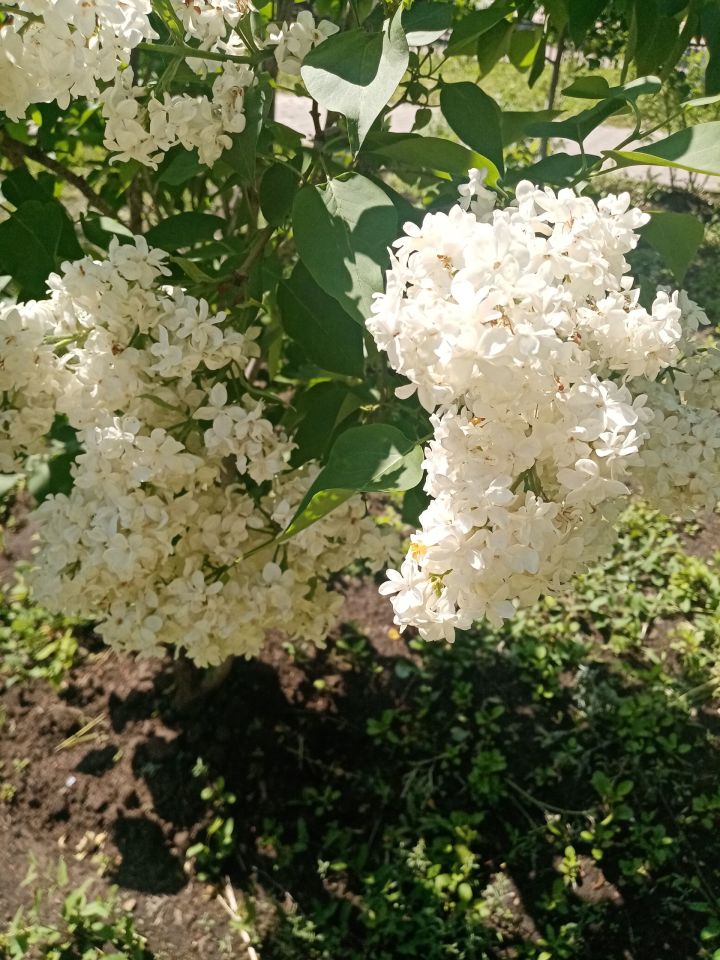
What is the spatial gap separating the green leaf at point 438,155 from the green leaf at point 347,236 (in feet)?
0.21

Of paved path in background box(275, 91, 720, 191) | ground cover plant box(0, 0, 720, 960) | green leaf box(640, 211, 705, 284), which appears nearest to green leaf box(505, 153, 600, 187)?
ground cover plant box(0, 0, 720, 960)

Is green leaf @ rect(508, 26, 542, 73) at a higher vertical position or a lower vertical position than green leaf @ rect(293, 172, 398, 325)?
higher

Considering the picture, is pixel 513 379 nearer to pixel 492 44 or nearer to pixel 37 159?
pixel 492 44

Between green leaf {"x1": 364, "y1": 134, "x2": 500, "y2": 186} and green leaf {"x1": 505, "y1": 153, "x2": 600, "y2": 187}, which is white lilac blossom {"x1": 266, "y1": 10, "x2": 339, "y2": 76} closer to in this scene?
green leaf {"x1": 364, "y1": 134, "x2": 500, "y2": 186}

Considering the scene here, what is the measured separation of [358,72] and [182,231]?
512 mm

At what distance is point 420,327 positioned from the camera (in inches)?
27.5

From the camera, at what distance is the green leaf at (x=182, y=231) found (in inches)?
49.9

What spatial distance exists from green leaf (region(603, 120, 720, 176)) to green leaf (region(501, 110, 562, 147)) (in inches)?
14.0

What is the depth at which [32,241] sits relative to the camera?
1195mm

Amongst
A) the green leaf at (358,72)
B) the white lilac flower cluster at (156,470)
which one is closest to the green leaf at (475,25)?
the green leaf at (358,72)

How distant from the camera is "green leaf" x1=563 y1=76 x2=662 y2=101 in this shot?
94cm

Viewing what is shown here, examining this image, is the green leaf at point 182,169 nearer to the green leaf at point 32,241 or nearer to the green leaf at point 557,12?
the green leaf at point 32,241

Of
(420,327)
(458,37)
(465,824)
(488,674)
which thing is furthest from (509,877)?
(458,37)

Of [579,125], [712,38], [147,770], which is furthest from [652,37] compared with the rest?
[147,770]
